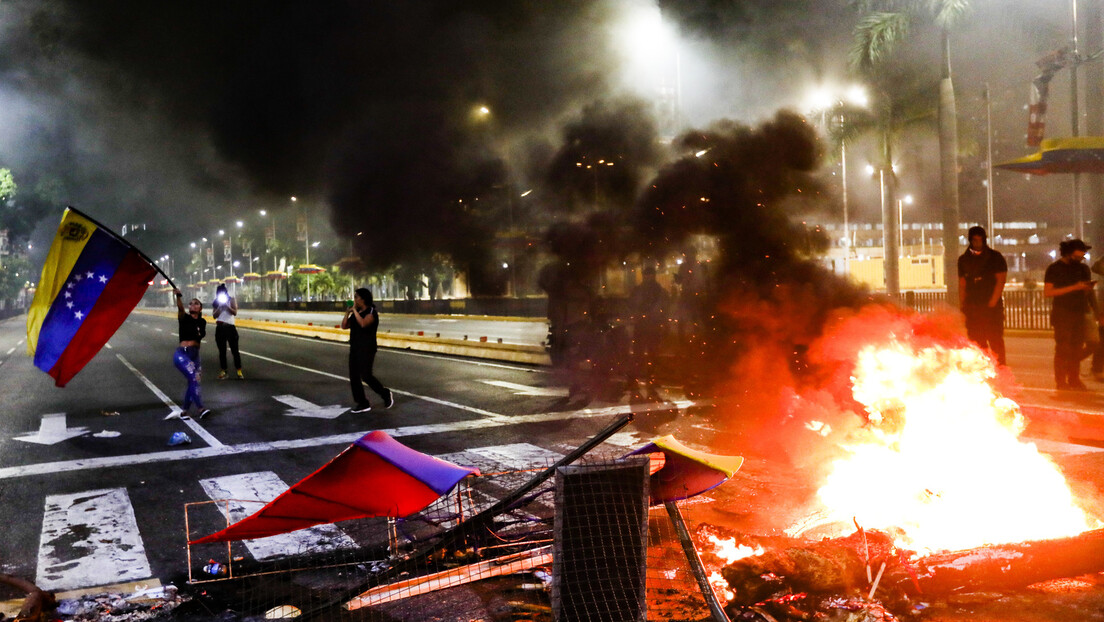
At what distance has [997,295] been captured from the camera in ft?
28.2

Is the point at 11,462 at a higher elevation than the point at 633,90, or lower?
lower

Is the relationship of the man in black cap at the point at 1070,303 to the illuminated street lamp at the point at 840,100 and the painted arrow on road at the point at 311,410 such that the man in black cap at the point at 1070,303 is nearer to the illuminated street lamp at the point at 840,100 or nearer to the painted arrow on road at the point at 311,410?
the painted arrow on road at the point at 311,410

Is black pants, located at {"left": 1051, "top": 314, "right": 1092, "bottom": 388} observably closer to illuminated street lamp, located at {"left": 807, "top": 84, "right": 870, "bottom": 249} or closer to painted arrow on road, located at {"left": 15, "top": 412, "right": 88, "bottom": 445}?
painted arrow on road, located at {"left": 15, "top": 412, "right": 88, "bottom": 445}

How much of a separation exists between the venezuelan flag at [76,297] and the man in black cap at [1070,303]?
9.79m

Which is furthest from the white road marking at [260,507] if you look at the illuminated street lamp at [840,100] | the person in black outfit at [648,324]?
the illuminated street lamp at [840,100]

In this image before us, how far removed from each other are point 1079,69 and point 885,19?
846 cm

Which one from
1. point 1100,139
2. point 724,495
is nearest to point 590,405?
point 724,495

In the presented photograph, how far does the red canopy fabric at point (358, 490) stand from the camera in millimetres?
3430

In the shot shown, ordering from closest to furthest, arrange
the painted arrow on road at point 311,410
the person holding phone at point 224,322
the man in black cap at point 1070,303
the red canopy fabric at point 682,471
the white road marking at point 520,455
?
the red canopy fabric at point 682,471, the white road marking at point 520,455, the man in black cap at point 1070,303, the painted arrow on road at point 311,410, the person holding phone at point 224,322

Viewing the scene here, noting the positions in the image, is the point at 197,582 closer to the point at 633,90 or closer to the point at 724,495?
the point at 724,495

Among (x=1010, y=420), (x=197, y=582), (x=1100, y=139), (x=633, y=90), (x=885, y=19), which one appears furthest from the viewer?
(x=885, y=19)

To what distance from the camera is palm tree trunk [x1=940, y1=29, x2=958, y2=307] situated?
2433 centimetres

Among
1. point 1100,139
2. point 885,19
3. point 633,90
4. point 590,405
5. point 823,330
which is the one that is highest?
point 885,19

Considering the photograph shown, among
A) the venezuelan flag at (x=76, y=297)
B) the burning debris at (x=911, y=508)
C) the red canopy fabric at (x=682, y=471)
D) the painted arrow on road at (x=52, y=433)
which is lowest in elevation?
the painted arrow on road at (x=52, y=433)
